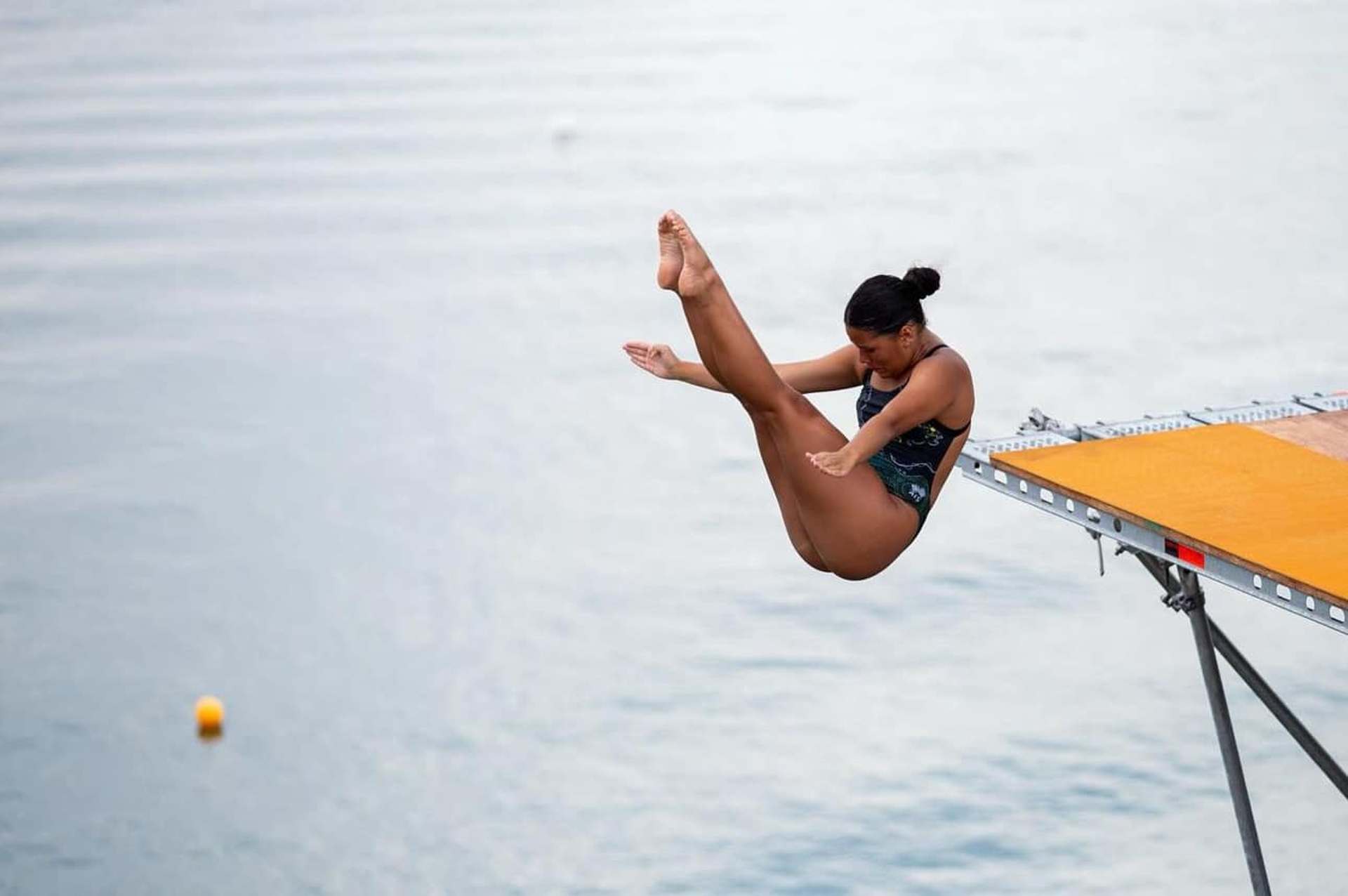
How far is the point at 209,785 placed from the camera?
12047 millimetres

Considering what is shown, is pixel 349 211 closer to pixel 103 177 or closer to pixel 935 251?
pixel 103 177

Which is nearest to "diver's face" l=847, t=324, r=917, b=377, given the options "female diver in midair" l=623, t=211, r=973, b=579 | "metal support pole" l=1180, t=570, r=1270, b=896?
"female diver in midair" l=623, t=211, r=973, b=579

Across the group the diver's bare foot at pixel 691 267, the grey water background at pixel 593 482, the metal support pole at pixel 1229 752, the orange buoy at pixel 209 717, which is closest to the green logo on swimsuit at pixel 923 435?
the diver's bare foot at pixel 691 267

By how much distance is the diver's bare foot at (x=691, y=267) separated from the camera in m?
6.58

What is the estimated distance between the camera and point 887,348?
285 inches

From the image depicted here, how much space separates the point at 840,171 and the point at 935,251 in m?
3.25

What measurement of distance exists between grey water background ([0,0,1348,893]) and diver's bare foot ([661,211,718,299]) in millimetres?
5421

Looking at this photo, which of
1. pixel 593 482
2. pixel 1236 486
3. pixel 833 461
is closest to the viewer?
pixel 833 461

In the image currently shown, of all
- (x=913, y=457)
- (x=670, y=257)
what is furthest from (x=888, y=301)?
(x=670, y=257)

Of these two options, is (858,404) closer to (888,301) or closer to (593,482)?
(888,301)

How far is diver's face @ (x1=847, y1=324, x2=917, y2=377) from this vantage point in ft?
23.6

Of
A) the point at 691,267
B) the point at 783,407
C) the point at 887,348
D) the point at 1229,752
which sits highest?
the point at 691,267

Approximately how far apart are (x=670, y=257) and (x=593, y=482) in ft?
29.1

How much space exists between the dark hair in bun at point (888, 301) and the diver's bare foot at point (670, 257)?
2.31 feet
